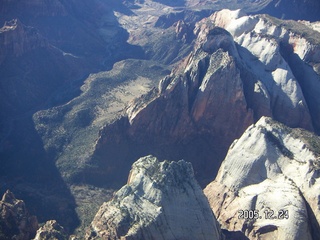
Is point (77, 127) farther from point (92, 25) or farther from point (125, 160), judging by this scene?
point (92, 25)

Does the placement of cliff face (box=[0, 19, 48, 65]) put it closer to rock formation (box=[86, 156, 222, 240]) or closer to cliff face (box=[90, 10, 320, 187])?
cliff face (box=[90, 10, 320, 187])

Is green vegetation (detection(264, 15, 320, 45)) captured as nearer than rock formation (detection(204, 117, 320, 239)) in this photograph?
No

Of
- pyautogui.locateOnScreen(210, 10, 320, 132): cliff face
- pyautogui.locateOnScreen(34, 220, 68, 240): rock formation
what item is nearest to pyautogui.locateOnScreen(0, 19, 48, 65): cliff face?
pyautogui.locateOnScreen(210, 10, 320, 132): cliff face

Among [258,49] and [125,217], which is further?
[258,49]

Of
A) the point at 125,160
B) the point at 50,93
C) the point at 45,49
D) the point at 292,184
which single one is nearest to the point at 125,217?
the point at 292,184

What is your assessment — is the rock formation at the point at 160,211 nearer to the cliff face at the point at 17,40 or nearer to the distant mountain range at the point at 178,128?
the distant mountain range at the point at 178,128

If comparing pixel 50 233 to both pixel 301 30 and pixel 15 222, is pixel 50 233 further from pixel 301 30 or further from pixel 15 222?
pixel 301 30

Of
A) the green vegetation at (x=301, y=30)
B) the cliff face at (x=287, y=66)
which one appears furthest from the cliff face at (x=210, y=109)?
the green vegetation at (x=301, y=30)
